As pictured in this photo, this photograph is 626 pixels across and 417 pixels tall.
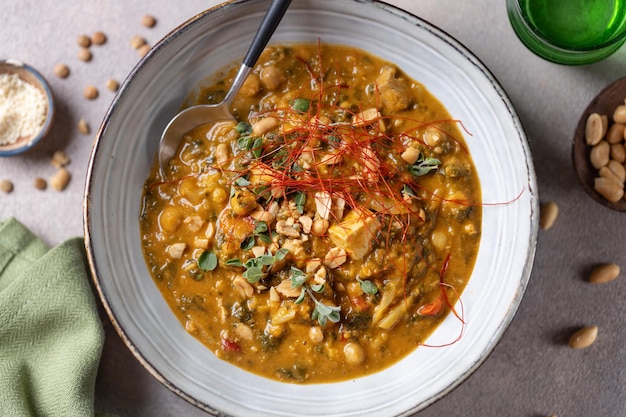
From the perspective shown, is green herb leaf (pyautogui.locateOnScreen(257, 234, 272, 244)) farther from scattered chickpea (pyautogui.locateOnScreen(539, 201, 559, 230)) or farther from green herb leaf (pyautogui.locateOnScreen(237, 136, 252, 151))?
scattered chickpea (pyautogui.locateOnScreen(539, 201, 559, 230))

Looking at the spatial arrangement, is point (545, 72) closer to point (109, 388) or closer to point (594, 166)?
point (594, 166)

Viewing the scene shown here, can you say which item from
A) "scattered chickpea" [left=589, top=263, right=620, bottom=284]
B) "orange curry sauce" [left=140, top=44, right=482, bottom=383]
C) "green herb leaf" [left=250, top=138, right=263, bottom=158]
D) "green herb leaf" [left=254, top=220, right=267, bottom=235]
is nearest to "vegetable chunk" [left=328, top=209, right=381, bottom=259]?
"orange curry sauce" [left=140, top=44, right=482, bottom=383]

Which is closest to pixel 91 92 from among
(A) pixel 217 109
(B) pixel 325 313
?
(A) pixel 217 109

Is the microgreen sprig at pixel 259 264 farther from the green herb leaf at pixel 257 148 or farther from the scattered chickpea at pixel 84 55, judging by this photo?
the scattered chickpea at pixel 84 55

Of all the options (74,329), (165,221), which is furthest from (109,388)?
(165,221)

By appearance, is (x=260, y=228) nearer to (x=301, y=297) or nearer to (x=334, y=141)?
(x=301, y=297)

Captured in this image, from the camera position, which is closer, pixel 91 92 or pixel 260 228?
pixel 260 228
